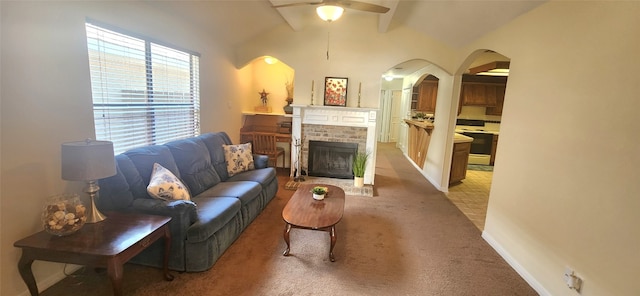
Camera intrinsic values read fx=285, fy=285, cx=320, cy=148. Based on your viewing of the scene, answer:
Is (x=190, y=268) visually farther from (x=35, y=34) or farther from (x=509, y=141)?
(x=509, y=141)

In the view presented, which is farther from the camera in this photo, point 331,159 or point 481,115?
point 481,115

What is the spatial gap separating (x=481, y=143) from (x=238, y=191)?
249 inches

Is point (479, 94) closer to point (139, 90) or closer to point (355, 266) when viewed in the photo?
point (355, 266)

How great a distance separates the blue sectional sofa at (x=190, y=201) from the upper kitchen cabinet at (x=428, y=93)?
5564 mm

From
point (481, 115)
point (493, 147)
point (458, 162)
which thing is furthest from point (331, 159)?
point (481, 115)

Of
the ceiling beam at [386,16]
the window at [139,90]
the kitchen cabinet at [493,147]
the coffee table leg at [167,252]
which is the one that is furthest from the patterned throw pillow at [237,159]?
the kitchen cabinet at [493,147]

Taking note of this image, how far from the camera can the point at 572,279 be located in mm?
2064

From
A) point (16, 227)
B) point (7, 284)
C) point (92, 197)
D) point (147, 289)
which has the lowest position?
point (147, 289)

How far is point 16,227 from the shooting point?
1.93 m

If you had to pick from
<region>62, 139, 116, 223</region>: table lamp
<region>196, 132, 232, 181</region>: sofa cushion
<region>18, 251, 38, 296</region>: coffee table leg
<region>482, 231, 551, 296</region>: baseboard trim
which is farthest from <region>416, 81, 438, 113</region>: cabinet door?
<region>18, 251, 38, 296</region>: coffee table leg

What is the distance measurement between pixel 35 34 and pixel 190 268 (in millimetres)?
2048

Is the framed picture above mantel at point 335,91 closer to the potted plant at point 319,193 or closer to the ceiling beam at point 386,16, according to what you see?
the ceiling beam at point 386,16

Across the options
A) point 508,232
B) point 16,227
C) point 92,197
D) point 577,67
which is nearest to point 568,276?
point 508,232

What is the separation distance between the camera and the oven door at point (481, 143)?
704 cm
